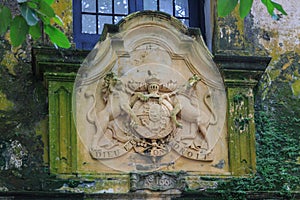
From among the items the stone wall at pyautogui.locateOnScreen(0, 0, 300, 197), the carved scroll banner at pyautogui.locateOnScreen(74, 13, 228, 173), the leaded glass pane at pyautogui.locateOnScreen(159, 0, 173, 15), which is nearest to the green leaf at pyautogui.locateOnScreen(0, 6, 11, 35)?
the stone wall at pyautogui.locateOnScreen(0, 0, 300, 197)

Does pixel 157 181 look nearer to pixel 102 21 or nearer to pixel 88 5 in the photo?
pixel 102 21

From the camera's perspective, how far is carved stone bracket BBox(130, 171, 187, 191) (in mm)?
11562

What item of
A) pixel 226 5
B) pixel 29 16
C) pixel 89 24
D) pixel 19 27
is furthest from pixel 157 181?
pixel 29 16

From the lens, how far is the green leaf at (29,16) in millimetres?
7777

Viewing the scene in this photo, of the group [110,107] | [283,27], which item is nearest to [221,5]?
[110,107]

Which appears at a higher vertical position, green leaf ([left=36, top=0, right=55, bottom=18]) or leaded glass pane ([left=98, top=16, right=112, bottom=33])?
leaded glass pane ([left=98, top=16, right=112, bottom=33])

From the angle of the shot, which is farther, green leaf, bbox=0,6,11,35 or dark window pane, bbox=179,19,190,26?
dark window pane, bbox=179,19,190,26

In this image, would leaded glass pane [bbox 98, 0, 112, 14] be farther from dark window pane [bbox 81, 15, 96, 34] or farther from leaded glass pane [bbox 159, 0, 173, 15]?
leaded glass pane [bbox 159, 0, 173, 15]

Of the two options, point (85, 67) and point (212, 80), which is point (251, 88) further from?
point (85, 67)

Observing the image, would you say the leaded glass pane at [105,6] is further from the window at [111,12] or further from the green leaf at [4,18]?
the green leaf at [4,18]

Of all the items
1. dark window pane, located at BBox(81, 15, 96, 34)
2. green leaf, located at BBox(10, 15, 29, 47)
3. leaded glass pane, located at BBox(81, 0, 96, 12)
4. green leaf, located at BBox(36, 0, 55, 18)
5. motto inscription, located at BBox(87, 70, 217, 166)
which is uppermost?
leaded glass pane, located at BBox(81, 0, 96, 12)

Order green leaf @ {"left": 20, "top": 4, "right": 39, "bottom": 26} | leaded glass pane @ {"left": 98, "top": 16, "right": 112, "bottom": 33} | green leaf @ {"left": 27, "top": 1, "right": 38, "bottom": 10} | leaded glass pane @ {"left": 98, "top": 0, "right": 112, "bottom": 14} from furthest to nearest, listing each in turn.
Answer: leaded glass pane @ {"left": 98, "top": 0, "right": 112, "bottom": 14}, leaded glass pane @ {"left": 98, "top": 16, "right": 112, "bottom": 33}, green leaf @ {"left": 27, "top": 1, "right": 38, "bottom": 10}, green leaf @ {"left": 20, "top": 4, "right": 39, "bottom": 26}

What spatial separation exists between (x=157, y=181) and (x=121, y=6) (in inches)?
94.1

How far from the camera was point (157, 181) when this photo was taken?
1164 cm
